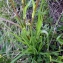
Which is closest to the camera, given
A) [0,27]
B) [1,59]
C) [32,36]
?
[32,36]

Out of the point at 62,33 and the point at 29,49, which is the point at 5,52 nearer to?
the point at 29,49

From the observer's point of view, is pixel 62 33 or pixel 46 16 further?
pixel 46 16

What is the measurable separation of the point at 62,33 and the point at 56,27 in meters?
0.07

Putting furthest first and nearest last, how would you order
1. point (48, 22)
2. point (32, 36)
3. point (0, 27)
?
point (0, 27)
point (48, 22)
point (32, 36)

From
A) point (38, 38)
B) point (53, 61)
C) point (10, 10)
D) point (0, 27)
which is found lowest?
point (53, 61)

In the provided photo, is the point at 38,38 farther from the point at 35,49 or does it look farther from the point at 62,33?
the point at 62,33

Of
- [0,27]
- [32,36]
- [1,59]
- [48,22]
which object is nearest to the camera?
[32,36]

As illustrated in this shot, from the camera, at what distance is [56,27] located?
56.2 inches

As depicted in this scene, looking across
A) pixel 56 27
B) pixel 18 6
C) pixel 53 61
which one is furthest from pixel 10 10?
pixel 53 61

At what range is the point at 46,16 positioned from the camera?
1.51 meters

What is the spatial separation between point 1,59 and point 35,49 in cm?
27

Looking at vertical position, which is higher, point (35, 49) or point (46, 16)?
point (46, 16)

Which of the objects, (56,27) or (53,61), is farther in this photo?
(56,27)

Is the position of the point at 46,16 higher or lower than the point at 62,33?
higher
